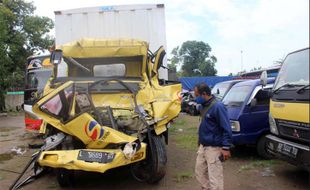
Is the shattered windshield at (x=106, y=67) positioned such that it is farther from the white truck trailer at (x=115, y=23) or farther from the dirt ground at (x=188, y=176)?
the white truck trailer at (x=115, y=23)

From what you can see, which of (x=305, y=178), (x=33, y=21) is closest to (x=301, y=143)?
(x=305, y=178)

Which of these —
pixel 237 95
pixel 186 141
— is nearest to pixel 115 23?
pixel 237 95

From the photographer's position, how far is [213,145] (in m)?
5.08

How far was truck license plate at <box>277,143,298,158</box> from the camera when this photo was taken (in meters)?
5.50

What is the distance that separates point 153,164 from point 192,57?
5430cm

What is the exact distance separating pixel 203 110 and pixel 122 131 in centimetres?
146

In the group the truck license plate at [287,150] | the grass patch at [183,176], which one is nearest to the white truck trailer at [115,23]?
the grass patch at [183,176]

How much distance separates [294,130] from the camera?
18.5 ft

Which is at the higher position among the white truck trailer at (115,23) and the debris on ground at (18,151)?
the white truck trailer at (115,23)

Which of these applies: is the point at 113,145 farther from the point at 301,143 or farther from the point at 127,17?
the point at 127,17

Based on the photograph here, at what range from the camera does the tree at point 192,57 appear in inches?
2281

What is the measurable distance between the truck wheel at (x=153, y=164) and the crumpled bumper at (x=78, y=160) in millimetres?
484

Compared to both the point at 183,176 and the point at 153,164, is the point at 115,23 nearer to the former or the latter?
the point at 183,176

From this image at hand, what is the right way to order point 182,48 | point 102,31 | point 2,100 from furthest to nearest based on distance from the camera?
point 182,48 → point 2,100 → point 102,31
